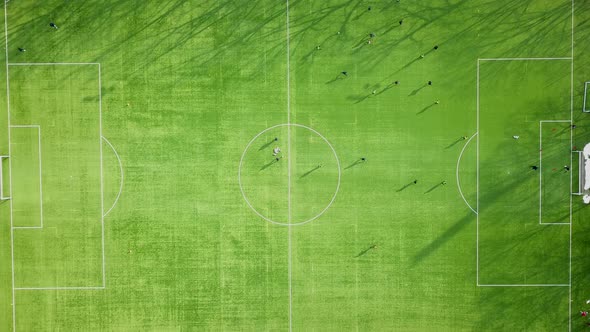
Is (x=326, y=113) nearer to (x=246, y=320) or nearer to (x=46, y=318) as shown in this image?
(x=246, y=320)

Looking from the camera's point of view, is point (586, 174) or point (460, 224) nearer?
point (586, 174)

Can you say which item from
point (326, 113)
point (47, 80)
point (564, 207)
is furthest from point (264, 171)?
point (564, 207)

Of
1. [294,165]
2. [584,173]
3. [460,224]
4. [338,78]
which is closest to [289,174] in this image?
[294,165]

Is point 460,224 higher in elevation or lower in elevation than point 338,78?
lower

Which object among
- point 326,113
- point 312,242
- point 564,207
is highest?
point 326,113

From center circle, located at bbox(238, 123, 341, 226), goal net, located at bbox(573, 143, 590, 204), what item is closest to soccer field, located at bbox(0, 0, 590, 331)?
center circle, located at bbox(238, 123, 341, 226)

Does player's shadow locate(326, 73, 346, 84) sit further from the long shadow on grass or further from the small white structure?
the small white structure

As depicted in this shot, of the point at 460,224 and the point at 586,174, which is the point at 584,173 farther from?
the point at 460,224
